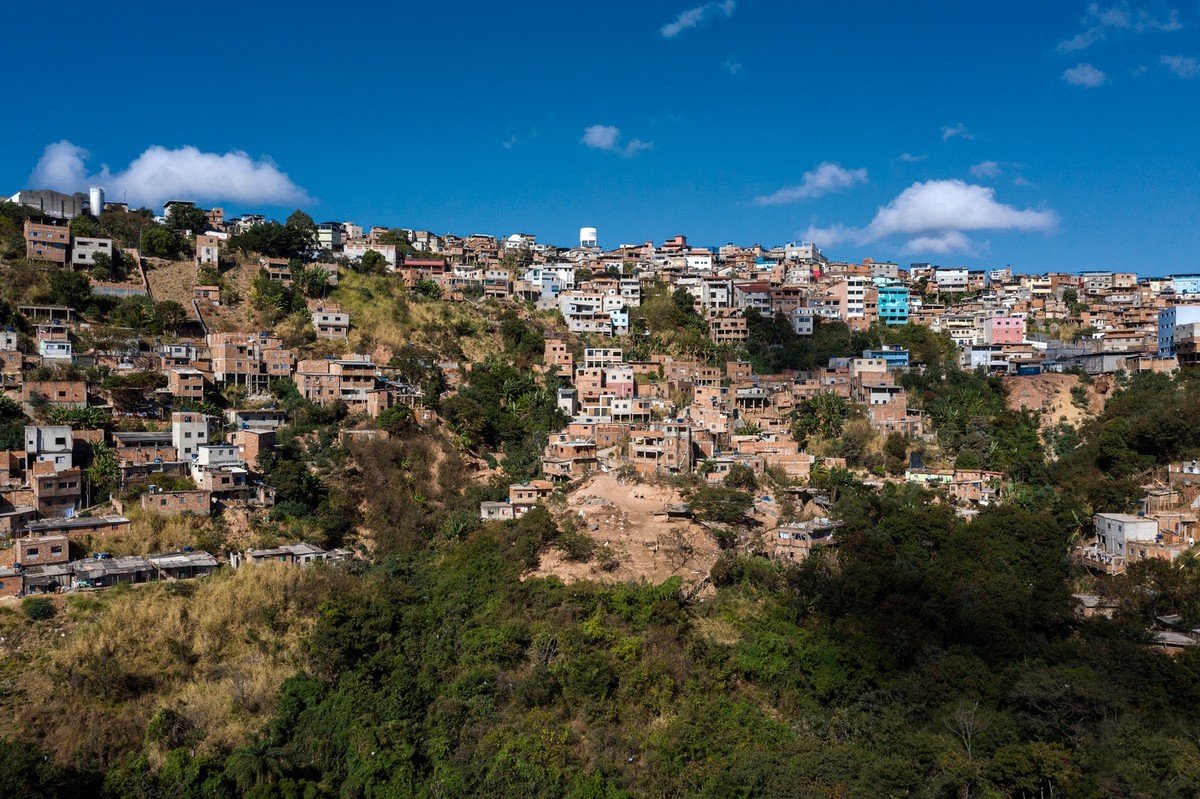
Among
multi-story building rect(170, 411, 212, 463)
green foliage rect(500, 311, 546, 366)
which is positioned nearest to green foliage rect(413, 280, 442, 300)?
green foliage rect(500, 311, 546, 366)

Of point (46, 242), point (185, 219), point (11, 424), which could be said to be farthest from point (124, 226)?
point (11, 424)

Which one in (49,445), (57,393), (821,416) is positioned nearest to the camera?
(49,445)

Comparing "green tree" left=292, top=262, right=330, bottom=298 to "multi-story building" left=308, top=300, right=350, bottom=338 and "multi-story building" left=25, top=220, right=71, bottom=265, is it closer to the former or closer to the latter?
"multi-story building" left=308, top=300, right=350, bottom=338

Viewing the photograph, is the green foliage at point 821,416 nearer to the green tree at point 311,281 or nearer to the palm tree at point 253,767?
the green tree at point 311,281

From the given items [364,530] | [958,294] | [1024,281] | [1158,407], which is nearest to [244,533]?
[364,530]

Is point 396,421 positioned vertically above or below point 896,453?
above

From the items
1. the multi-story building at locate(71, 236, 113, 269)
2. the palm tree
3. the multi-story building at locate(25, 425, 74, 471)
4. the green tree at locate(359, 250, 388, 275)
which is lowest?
the palm tree

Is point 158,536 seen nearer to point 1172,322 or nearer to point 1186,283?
point 1172,322

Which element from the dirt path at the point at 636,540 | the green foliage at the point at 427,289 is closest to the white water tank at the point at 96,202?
the green foliage at the point at 427,289
